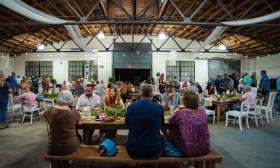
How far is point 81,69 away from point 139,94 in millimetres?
Answer: 14583

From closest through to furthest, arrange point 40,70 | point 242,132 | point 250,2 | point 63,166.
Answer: point 63,166 → point 242,132 → point 250,2 → point 40,70

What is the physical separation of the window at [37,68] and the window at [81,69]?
1480 mm

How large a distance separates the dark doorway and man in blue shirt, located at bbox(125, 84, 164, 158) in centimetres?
1520

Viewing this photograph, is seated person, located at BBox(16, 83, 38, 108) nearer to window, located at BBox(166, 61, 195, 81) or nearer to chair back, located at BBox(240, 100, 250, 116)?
chair back, located at BBox(240, 100, 250, 116)

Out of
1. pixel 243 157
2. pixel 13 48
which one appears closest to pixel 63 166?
pixel 243 157

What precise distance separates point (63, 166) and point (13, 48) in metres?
14.6

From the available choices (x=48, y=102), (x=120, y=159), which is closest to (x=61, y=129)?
(x=120, y=159)

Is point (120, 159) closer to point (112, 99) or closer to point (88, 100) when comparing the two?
point (88, 100)

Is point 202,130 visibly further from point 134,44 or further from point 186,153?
point 134,44

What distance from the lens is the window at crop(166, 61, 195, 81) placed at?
18.4m

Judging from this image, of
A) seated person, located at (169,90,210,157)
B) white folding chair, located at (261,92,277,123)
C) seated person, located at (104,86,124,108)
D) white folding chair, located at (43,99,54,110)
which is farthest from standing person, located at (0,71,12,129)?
white folding chair, located at (261,92,277,123)

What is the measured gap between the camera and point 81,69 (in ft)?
60.1

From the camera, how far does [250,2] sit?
9.31 meters

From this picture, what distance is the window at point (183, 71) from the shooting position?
1842 cm
